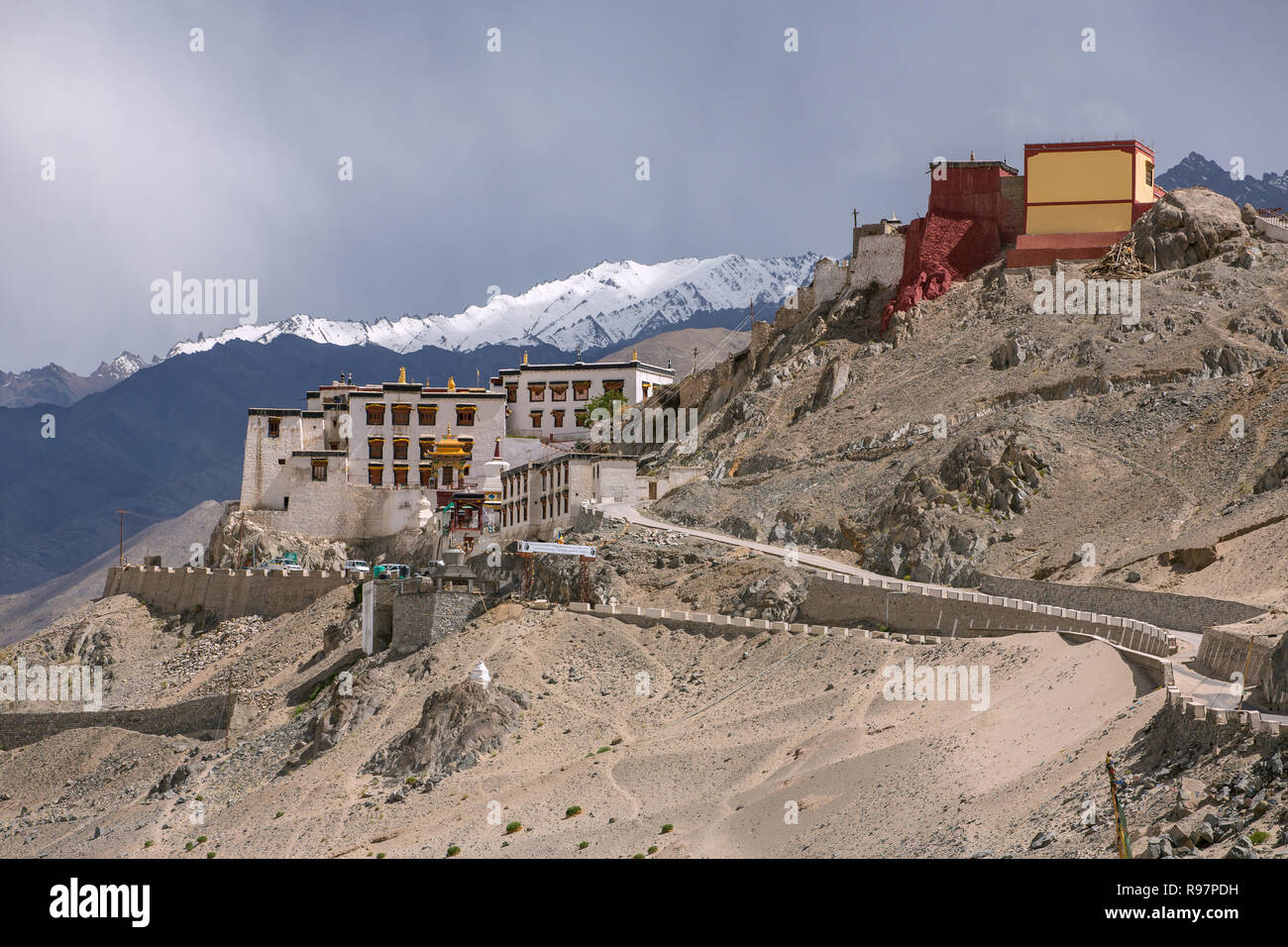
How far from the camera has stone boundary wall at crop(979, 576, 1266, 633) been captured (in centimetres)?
4916

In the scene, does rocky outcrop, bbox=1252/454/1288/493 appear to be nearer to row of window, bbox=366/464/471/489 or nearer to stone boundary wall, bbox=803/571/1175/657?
stone boundary wall, bbox=803/571/1175/657

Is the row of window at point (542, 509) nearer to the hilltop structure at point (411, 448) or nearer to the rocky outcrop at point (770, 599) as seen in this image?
the hilltop structure at point (411, 448)

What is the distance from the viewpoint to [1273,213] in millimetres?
95188

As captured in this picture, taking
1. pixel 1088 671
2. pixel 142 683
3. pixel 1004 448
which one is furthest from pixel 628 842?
pixel 142 683

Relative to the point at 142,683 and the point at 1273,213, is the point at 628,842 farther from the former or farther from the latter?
the point at 1273,213

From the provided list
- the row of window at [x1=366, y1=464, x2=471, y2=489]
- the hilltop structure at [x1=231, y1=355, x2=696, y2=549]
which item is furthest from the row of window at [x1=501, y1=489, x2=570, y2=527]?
the row of window at [x1=366, y1=464, x2=471, y2=489]

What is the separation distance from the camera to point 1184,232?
3445 inches

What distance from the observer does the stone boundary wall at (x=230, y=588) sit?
271 ft

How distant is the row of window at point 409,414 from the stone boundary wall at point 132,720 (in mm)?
28361

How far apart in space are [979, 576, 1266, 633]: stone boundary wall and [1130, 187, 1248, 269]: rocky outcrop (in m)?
32.4

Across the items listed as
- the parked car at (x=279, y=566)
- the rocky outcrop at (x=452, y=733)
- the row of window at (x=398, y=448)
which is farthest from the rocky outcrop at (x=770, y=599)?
the row of window at (x=398, y=448)

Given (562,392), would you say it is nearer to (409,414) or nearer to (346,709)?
(409,414)

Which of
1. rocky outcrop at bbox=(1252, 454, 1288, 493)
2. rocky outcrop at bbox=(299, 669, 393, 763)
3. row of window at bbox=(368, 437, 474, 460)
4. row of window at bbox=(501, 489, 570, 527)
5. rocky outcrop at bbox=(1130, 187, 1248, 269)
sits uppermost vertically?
rocky outcrop at bbox=(1130, 187, 1248, 269)

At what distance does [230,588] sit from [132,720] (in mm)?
13238
